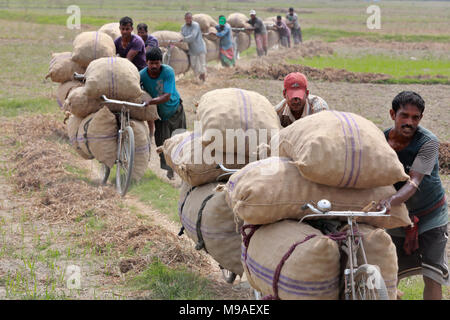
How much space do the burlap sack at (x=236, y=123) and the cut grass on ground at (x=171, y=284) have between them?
3.86 ft

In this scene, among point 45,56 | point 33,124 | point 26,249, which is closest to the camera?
point 26,249

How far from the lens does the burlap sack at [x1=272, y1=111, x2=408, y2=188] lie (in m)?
3.49

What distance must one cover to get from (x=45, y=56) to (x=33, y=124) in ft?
43.7

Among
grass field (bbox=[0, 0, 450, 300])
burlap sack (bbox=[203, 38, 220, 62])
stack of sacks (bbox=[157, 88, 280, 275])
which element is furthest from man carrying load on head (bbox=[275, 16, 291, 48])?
stack of sacks (bbox=[157, 88, 280, 275])

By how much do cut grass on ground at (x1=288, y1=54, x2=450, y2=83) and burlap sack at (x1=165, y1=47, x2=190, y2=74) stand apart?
6.23 metres

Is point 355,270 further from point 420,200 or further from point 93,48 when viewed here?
point 93,48

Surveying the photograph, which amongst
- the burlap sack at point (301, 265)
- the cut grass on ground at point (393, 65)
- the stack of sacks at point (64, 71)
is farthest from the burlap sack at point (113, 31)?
the cut grass on ground at point (393, 65)

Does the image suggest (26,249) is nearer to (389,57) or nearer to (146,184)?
(146,184)

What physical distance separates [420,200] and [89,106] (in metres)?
4.73

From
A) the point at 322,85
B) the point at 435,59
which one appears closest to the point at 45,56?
the point at 322,85

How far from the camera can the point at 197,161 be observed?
4754 millimetres

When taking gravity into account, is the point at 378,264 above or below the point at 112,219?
above

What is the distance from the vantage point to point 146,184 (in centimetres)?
827

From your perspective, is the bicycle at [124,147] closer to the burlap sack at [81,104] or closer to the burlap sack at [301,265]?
the burlap sack at [81,104]
